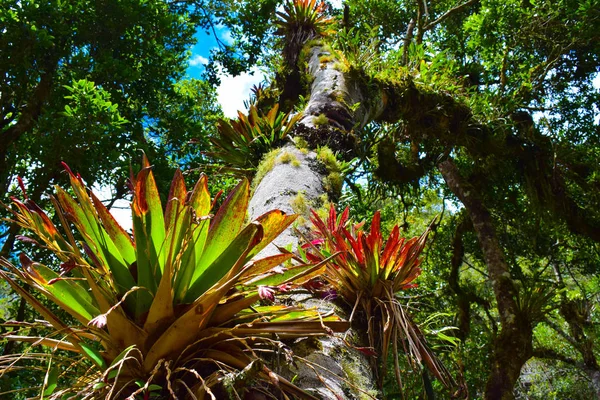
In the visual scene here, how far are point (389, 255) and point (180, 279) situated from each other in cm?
84

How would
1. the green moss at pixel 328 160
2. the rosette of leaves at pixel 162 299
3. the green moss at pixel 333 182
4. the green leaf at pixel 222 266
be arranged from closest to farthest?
the rosette of leaves at pixel 162 299 < the green leaf at pixel 222 266 < the green moss at pixel 333 182 < the green moss at pixel 328 160

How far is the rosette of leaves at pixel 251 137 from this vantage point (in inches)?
129

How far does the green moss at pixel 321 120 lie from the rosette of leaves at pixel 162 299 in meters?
1.86

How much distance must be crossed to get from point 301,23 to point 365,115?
7.11 ft

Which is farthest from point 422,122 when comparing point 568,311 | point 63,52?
point 568,311

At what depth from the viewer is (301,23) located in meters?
5.70

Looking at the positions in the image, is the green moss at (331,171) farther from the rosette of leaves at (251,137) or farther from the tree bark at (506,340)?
the tree bark at (506,340)

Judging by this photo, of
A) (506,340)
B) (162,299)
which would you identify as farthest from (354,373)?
(506,340)

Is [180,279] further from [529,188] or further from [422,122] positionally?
[529,188]

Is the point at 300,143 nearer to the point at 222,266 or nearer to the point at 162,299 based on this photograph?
the point at 222,266

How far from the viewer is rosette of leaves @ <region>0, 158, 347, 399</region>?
125 centimetres

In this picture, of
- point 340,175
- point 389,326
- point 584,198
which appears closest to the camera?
point 389,326

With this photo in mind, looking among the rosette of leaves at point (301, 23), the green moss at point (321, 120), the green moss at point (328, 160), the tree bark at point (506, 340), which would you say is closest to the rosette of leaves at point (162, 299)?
the green moss at point (328, 160)

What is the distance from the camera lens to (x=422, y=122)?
4945mm
